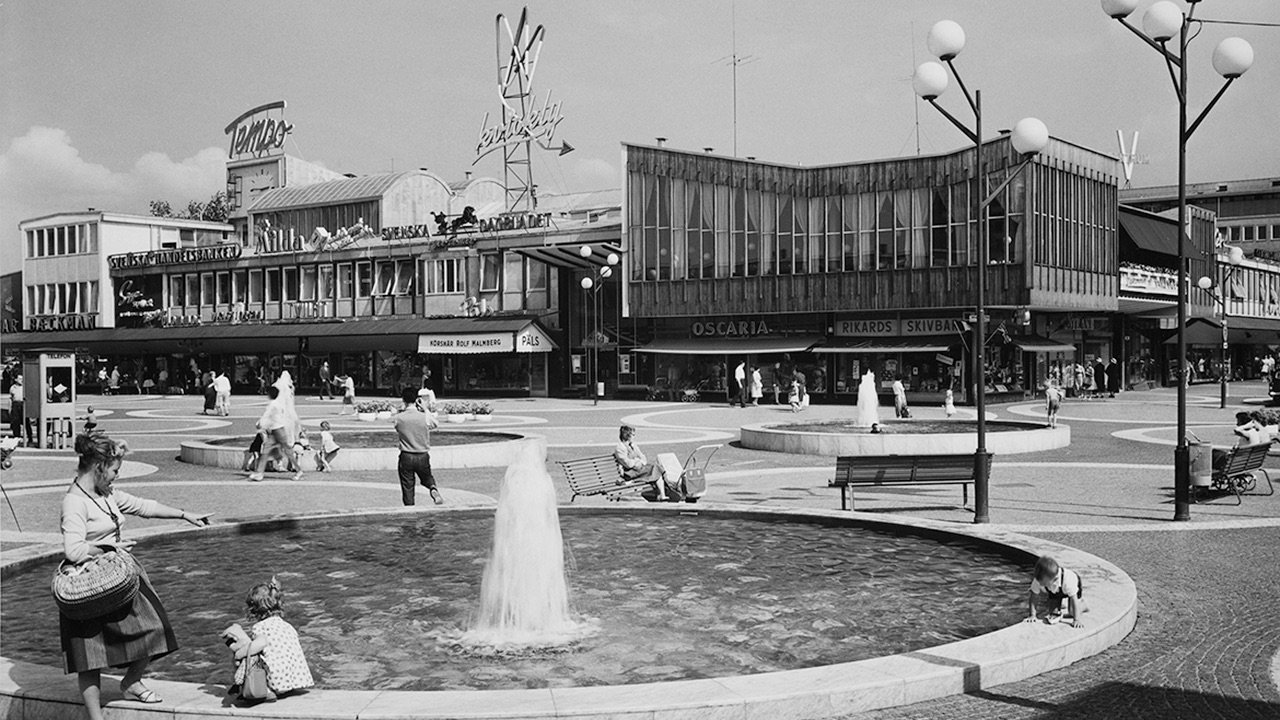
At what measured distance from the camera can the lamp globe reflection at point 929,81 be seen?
49.9 ft

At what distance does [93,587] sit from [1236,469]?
16184 millimetres

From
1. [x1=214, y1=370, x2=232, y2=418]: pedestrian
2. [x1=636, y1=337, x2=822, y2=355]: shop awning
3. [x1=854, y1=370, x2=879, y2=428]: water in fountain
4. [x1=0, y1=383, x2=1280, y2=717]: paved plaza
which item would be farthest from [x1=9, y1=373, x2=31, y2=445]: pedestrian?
[x1=636, y1=337, x2=822, y2=355]: shop awning

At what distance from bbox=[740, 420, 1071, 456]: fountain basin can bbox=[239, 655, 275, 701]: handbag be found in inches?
693

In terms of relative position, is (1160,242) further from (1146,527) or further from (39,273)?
(39,273)

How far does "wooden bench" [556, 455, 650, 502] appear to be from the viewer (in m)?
16.9

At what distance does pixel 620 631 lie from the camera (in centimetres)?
912

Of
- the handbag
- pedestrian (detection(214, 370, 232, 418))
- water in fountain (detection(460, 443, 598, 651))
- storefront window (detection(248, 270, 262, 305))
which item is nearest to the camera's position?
the handbag

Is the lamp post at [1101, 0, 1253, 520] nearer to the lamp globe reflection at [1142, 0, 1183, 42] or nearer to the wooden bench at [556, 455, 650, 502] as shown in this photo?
the lamp globe reflection at [1142, 0, 1183, 42]

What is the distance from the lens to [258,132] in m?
87.3

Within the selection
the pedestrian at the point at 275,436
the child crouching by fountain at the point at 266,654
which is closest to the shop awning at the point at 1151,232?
the pedestrian at the point at 275,436

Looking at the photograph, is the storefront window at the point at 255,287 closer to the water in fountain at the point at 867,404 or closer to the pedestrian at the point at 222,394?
the pedestrian at the point at 222,394

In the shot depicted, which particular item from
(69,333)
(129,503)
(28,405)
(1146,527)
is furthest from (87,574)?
(69,333)

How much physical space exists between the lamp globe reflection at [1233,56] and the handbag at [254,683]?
14.0 m

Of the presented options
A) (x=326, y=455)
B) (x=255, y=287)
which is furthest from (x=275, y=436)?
(x=255, y=287)
